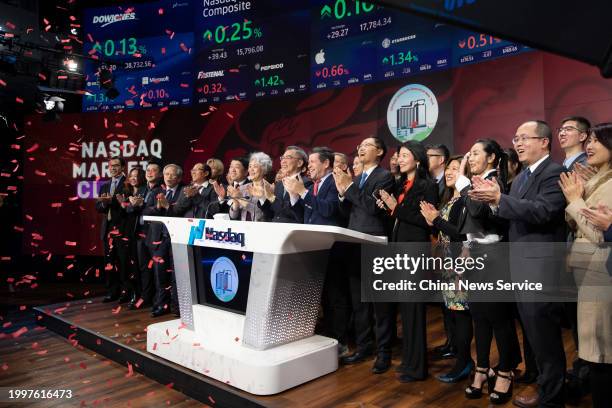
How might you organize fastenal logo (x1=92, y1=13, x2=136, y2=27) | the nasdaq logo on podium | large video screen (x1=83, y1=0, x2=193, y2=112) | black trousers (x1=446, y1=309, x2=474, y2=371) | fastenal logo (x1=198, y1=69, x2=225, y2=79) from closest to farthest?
1. black trousers (x1=446, y1=309, x2=474, y2=371)
2. the nasdaq logo on podium
3. fastenal logo (x1=198, y1=69, x2=225, y2=79)
4. large video screen (x1=83, y1=0, x2=193, y2=112)
5. fastenal logo (x1=92, y1=13, x2=136, y2=27)

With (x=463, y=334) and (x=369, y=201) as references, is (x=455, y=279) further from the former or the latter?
(x=369, y=201)

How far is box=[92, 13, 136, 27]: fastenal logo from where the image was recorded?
276 inches

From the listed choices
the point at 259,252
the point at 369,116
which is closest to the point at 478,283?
the point at 259,252

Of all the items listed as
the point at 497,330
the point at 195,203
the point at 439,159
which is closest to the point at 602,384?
the point at 497,330

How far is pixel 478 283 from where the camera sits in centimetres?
250

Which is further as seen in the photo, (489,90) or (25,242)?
(25,242)

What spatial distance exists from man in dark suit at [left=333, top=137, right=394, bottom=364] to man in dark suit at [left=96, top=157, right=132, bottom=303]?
9.98ft

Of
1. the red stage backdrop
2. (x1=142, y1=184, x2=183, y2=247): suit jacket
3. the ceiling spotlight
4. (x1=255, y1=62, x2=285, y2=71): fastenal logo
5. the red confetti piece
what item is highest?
the ceiling spotlight

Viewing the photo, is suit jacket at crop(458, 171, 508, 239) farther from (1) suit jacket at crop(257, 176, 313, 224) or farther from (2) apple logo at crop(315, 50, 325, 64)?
(2) apple logo at crop(315, 50, 325, 64)

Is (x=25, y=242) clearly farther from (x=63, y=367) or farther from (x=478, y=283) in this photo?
(x=478, y=283)

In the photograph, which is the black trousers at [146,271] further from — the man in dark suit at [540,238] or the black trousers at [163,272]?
the man in dark suit at [540,238]

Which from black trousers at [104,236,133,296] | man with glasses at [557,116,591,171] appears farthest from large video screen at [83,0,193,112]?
man with glasses at [557,116,591,171]

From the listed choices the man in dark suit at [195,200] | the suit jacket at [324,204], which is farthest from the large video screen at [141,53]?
the suit jacket at [324,204]

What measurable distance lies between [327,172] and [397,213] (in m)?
0.83
